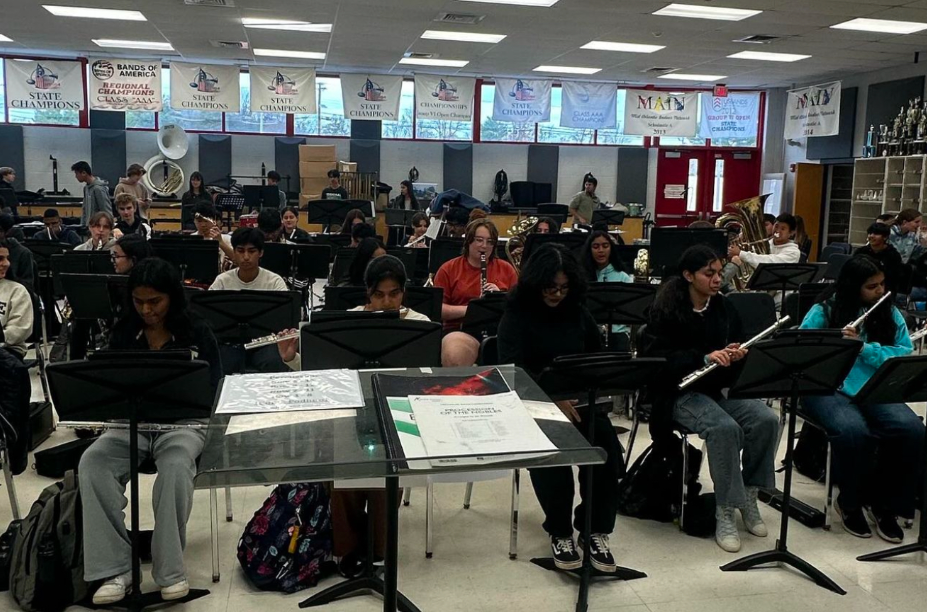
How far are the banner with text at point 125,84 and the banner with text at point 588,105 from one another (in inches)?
260

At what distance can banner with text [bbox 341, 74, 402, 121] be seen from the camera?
13.3 metres

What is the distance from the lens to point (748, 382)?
3.47 m

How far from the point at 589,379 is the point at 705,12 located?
24.2 ft

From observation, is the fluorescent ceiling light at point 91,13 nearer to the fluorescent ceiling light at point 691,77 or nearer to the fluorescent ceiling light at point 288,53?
the fluorescent ceiling light at point 288,53

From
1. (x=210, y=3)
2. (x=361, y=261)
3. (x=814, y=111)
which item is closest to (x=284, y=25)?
(x=210, y=3)

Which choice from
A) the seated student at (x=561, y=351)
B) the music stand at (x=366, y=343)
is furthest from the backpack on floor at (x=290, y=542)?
the seated student at (x=561, y=351)

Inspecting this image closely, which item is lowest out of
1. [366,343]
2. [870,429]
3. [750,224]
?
[870,429]

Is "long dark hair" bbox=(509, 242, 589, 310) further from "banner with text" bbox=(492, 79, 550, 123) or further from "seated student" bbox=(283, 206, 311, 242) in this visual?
"banner with text" bbox=(492, 79, 550, 123)

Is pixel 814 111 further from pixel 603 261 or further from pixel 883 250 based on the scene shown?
pixel 603 261

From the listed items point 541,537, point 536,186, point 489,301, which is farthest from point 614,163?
point 541,537

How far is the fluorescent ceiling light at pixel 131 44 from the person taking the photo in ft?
40.0

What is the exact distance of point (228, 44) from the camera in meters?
12.0

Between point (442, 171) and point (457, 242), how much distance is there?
9429mm

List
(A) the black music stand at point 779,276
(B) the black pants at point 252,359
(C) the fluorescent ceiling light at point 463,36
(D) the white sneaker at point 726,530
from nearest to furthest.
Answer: (D) the white sneaker at point 726,530 → (B) the black pants at point 252,359 → (A) the black music stand at point 779,276 → (C) the fluorescent ceiling light at point 463,36
